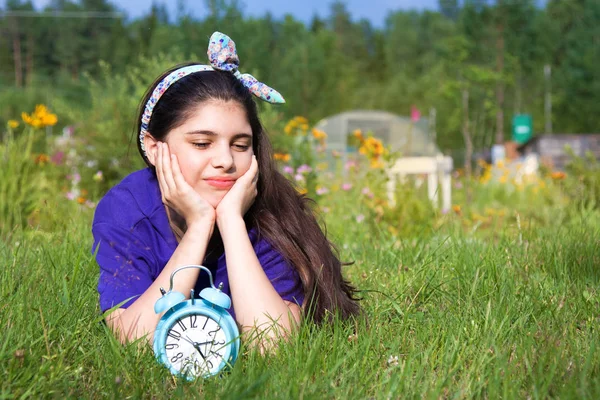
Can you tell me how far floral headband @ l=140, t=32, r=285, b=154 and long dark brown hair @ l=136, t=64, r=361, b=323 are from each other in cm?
2

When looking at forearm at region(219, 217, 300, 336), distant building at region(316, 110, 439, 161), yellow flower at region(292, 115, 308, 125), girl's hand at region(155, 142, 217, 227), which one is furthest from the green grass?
distant building at region(316, 110, 439, 161)

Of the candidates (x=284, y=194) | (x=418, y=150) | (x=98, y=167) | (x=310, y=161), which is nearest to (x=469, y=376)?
Answer: (x=284, y=194)

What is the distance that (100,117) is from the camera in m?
7.29

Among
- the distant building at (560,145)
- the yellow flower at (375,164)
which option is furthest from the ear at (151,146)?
the distant building at (560,145)

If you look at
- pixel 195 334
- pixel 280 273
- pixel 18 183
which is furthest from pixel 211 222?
pixel 18 183

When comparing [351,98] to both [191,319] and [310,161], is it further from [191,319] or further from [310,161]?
[191,319]

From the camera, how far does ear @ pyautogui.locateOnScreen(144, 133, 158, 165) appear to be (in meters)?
2.21

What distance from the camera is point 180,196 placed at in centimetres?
200

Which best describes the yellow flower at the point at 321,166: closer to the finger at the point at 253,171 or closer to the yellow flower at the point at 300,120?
the yellow flower at the point at 300,120

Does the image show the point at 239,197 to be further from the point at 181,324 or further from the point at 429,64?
the point at 429,64

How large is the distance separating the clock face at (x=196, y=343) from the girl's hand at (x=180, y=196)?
1.23 feet

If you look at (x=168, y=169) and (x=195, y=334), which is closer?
(x=195, y=334)

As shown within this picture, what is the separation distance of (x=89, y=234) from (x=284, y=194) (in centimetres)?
119

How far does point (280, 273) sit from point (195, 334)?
0.52 meters
